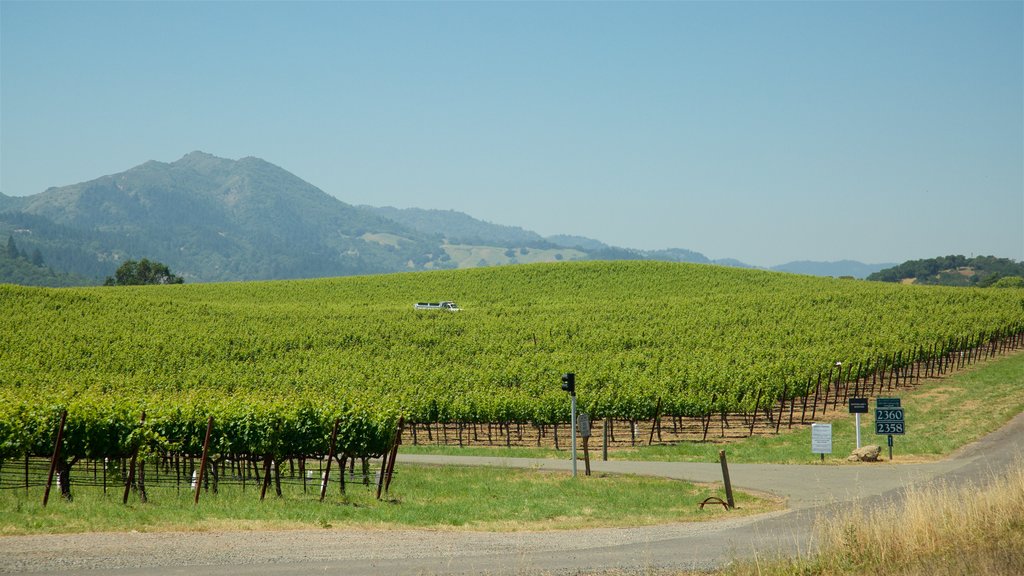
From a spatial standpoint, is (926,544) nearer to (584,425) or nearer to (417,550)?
(417,550)

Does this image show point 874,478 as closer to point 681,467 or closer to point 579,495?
point 681,467

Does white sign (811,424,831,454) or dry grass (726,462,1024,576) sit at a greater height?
dry grass (726,462,1024,576)

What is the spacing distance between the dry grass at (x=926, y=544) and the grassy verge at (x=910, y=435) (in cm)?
1636

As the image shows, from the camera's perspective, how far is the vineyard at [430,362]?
2253 centimetres

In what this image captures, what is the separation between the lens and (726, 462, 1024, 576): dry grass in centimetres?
1151

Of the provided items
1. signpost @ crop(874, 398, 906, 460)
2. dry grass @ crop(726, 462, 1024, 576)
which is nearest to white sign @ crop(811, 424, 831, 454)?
signpost @ crop(874, 398, 906, 460)

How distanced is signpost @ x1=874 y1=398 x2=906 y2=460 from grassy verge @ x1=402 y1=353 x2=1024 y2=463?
→ 3.14ft

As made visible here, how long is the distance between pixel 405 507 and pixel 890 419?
680 inches

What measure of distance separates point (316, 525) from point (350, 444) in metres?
6.63

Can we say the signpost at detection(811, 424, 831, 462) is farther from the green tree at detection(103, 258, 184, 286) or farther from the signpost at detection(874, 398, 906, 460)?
the green tree at detection(103, 258, 184, 286)

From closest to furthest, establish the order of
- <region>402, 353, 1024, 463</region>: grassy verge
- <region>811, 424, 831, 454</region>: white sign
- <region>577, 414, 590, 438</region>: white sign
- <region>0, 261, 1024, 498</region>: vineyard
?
1. <region>0, 261, 1024, 498</region>: vineyard
2. <region>577, 414, 590, 438</region>: white sign
3. <region>811, 424, 831, 454</region>: white sign
4. <region>402, 353, 1024, 463</region>: grassy verge

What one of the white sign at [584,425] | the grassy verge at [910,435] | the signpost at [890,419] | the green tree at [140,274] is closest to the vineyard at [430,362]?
the grassy verge at [910,435]

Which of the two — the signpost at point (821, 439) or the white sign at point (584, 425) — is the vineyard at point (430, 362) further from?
the signpost at point (821, 439)

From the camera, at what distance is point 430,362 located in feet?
178
